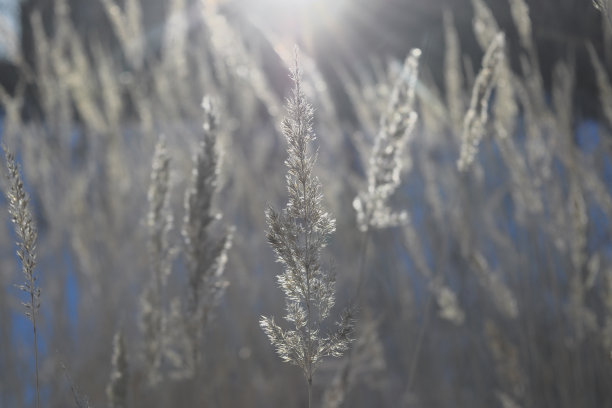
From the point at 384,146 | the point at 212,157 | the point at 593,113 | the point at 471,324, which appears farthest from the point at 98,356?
the point at 593,113

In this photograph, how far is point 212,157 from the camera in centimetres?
84

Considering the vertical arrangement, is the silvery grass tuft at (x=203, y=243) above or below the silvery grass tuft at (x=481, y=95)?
Result: below

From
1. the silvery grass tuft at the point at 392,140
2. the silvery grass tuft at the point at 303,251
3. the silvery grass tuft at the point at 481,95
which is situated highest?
the silvery grass tuft at the point at 481,95

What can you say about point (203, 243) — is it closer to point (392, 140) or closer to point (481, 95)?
point (392, 140)

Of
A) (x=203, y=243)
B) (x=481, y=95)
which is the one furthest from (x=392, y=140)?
(x=203, y=243)

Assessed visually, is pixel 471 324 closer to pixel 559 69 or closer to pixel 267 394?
pixel 267 394

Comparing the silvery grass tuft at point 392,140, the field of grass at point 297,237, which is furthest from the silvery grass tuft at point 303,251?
the silvery grass tuft at point 392,140

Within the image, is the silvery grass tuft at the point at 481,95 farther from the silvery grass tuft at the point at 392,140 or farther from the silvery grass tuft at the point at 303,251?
the silvery grass tuft at the point at 303,251

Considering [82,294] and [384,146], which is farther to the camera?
[82,294]

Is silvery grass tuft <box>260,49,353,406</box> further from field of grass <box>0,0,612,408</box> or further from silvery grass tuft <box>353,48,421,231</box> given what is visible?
silvery grass tuft <box>353,48,421,231</box>

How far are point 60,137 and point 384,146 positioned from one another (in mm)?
1436

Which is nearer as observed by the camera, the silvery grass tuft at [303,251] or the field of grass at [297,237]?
the silvery grass tuft at [303,251]

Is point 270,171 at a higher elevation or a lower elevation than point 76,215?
higher

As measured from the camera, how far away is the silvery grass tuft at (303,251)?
63cm
